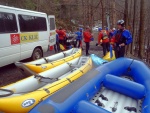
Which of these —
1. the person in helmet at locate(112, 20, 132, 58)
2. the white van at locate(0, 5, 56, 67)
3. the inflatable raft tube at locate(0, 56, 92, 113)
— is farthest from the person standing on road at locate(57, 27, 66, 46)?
the inflatable raft tube at locate(0, 56, 92, 113)

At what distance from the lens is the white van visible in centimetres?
587

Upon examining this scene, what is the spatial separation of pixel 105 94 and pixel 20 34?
402 cm

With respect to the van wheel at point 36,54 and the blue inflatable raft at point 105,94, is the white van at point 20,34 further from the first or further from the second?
the blue inflatable raft at point 105,94

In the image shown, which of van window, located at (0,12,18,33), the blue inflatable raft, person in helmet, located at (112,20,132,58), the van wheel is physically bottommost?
the blue inflatable raft

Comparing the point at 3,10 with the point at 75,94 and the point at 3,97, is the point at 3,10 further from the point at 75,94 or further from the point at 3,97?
the point at 75,94

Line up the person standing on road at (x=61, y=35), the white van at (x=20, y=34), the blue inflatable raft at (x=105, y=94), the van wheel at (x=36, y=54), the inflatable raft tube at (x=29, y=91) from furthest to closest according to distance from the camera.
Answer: the person standing on road at (x=61, y=35)
the van wheel at (x=36, y=54)
the white van at (x=20, y=34)
the inflatable raft tube at (x=29, y=91)
the blue inflatable raft at (x=105, y=94)

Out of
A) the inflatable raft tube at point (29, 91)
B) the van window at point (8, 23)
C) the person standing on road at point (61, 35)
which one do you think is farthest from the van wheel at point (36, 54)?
the person standing on road at point (61, 35)

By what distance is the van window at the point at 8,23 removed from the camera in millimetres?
5731

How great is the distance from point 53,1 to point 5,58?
2324cm

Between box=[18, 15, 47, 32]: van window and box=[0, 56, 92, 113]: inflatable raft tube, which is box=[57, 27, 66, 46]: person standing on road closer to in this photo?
box=[18, 15, 47, 32]: van window

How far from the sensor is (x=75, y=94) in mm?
3215

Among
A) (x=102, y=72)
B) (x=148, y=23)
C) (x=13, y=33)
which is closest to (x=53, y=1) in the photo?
(x=148, y=23)

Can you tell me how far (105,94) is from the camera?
419 centimetres

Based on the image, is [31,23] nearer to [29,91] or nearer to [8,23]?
[8,23]
